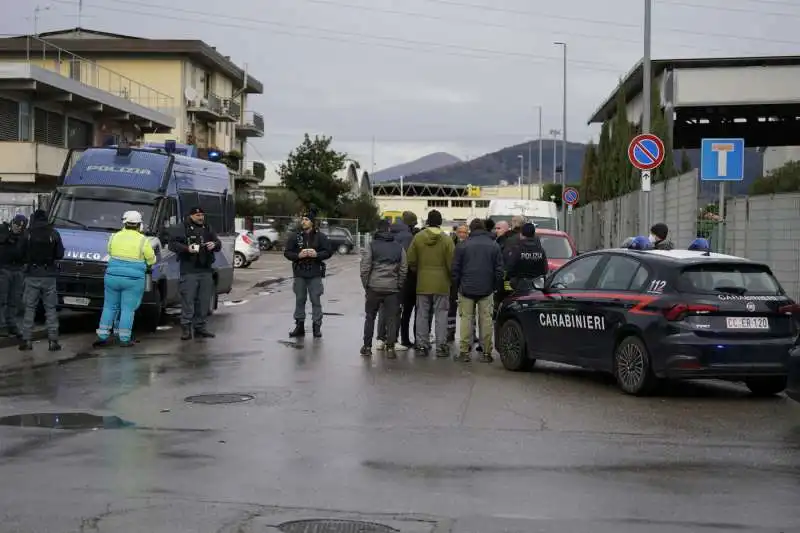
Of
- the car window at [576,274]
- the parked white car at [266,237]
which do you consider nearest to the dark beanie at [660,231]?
the car window at [576,274]

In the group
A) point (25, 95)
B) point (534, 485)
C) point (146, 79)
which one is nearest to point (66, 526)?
point (534, 485)

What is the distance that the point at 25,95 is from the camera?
32.9 meters

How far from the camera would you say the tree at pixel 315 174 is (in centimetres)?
7575

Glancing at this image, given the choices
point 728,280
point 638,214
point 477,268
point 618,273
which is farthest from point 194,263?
point 638,214

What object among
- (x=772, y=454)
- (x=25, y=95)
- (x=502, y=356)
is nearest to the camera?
(x=772, y=454)

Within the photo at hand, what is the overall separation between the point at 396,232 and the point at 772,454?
7447mm

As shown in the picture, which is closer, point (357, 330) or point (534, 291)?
point (534, 291)

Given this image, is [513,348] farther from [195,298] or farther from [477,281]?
[195,298]

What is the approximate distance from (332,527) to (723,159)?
46.8 feet

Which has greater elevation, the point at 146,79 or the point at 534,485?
the point at 146,79

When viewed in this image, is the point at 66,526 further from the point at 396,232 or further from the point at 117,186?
the point at 117,186

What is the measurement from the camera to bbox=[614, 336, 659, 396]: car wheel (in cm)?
1105

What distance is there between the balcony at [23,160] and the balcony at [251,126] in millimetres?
37617

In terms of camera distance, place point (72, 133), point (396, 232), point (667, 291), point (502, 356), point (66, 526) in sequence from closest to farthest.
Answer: point (66, 526) < point (667, 291) < point (502, 356) < point (396, 232) < point (72, 133)
